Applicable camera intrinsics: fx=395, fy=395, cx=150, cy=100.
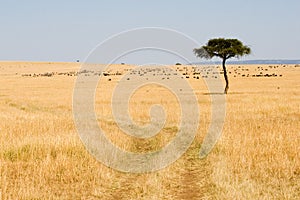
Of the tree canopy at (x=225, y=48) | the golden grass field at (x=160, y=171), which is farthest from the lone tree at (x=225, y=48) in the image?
the golden grass field at (x=160, y=171)

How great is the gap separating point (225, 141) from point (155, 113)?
1120cm

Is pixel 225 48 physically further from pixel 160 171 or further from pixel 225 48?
pixel 160 171

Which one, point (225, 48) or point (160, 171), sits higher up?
point (225, 48)

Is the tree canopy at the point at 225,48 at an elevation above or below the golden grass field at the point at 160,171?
above

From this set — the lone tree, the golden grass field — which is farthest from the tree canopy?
the golden grass field

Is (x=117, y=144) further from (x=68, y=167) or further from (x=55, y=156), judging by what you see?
(x=68, y=167)

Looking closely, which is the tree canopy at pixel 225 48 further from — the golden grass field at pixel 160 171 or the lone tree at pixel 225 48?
the golden grass field at pixel 160 171

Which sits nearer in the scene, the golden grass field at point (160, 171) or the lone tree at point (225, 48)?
the golden grass field at point (160, 171)

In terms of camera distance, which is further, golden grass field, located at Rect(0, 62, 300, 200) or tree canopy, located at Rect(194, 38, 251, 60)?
tree canopy, located at Rect(194, 38, 251, 60)

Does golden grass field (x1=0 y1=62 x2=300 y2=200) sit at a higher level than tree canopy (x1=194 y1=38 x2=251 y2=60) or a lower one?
Result: lower

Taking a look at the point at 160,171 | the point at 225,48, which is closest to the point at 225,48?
the point at 225,48

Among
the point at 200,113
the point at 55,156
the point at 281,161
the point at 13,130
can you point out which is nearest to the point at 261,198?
the point at 281,161

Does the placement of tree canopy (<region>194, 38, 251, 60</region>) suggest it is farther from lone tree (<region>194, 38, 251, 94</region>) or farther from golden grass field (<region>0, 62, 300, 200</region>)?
golden grass field (<region>0, 62, 300, 200</region>)

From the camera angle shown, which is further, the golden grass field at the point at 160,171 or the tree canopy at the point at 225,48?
the tree canopy at the point at 225,48
